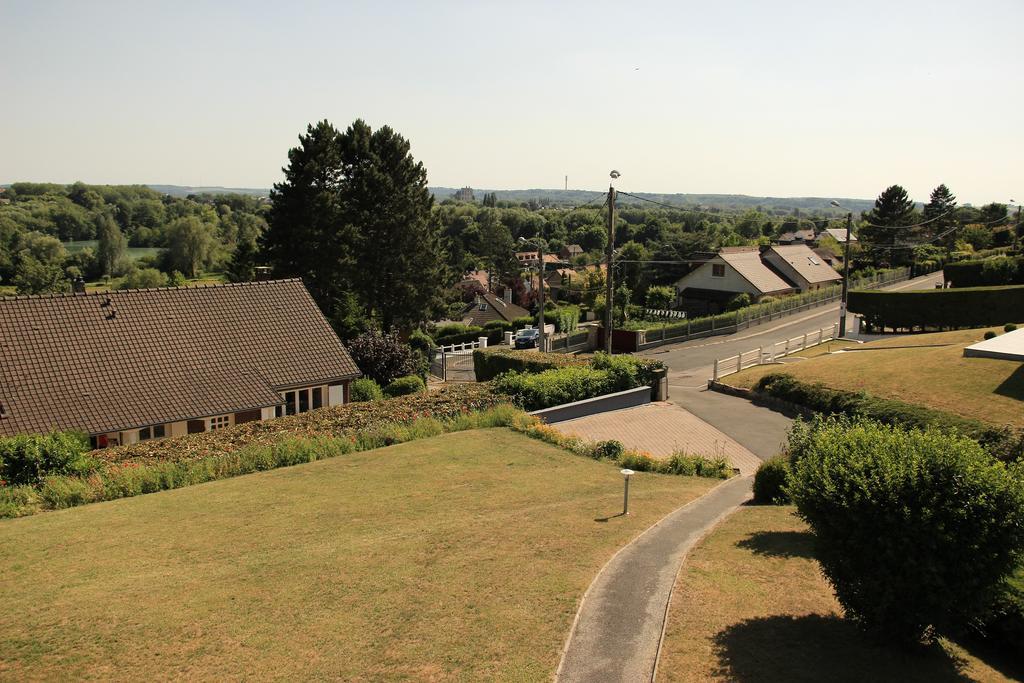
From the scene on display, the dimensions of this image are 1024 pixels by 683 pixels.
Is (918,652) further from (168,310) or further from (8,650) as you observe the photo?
(168,310)

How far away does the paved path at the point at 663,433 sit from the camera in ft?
73.5

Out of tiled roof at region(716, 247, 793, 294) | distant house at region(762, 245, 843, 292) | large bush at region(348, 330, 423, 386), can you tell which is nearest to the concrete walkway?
large bush at region(348, 330, 423, 386)

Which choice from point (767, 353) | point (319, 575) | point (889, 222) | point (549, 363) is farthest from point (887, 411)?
point (889, 222)

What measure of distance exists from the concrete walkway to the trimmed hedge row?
4919 mm

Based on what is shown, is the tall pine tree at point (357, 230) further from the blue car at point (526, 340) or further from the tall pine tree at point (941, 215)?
the tall pine tree at point (941, 215)

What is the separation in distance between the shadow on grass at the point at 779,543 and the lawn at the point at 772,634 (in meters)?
0.03

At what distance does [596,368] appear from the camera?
91.9 ft

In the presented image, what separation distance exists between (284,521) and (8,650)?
539cm

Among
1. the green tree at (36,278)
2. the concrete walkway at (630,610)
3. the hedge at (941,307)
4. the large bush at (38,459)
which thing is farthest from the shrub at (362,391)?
the green tree at (36,278)

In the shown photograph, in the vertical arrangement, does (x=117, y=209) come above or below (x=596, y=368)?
above

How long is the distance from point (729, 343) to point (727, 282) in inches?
675

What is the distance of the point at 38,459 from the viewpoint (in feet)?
55.9

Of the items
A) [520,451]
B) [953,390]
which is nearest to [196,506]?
[520,451]

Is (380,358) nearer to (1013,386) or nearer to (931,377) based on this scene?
(931,377)
